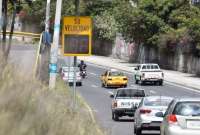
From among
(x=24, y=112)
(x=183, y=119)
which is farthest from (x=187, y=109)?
(x=24, y=112)

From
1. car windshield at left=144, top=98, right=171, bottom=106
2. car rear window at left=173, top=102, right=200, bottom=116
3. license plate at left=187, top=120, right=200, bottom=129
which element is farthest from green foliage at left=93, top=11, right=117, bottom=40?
license plate at left=187, top=120, right=200, bottom=129

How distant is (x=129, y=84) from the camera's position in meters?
64.0

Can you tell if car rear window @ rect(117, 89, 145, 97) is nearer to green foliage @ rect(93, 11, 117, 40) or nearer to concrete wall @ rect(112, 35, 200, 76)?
concrete wall @ rect(112, 35, 200, 76)

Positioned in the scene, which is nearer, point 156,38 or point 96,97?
point 96,97

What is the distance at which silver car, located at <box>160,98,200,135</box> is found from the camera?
18.3 metres

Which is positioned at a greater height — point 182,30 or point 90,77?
point 182,30

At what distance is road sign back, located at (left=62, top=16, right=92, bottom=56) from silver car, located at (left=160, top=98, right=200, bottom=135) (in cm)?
608

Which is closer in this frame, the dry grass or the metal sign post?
the dry grass

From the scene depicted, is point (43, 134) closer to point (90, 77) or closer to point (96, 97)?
point (96, 97)

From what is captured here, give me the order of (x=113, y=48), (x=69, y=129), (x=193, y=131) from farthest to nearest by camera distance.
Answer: (x=113, y=48) → (x=193, y=131) → (x=69, y=129)

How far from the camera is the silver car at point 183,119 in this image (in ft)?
59.9

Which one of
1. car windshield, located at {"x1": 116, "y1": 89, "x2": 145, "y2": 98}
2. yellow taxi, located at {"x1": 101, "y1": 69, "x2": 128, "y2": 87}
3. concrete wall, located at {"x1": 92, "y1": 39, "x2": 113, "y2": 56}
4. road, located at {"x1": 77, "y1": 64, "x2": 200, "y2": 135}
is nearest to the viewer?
road, located at {"x1": 77, "y1": 64, "x2": 200, "y2": 135}

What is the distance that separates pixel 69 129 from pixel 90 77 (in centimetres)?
6304

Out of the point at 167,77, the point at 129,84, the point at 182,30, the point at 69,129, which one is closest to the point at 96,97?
the point at 129,84
